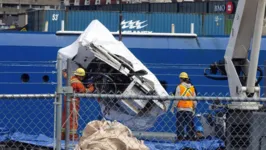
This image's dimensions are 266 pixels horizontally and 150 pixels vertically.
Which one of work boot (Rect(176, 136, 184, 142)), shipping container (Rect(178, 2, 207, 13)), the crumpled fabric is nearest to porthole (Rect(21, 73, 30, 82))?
work boot (Rect(176, 136, 184, 142))

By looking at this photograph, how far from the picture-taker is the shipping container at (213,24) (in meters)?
18.7

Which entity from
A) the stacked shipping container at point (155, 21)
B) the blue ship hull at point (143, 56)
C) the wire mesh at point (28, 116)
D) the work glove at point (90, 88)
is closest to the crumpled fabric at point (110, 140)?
the work glove at point (90, 88)

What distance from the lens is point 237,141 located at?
30.6ft

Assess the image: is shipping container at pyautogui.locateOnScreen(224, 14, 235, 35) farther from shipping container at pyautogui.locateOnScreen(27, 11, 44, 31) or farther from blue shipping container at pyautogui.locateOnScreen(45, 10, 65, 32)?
shipping container at pyautogui.locateOnScreen(27, 11, 44, 31)

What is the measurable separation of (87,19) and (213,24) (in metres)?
3.66

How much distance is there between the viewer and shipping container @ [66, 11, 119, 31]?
1850 cm

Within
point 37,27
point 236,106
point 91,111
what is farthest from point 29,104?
point 37,27

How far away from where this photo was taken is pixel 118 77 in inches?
488

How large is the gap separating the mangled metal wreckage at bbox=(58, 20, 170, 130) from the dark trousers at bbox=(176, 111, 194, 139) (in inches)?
13.6

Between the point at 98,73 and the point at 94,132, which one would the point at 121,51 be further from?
the point at 94,132

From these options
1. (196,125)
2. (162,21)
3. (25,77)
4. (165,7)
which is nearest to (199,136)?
(196,125)

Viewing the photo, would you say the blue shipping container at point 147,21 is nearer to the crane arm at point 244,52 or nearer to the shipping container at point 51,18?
the shipping container at point 51,18

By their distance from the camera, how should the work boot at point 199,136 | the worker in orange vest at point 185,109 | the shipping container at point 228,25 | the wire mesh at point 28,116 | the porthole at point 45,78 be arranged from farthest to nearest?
1. the shipping container at point 228,25
2. the porthole at point 45,78
3. the wire mesh at point 28,116
4. the worker in orange vest at point 185,109
5. the work boot at point 199,136

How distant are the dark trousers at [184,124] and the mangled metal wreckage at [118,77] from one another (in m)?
0.34
